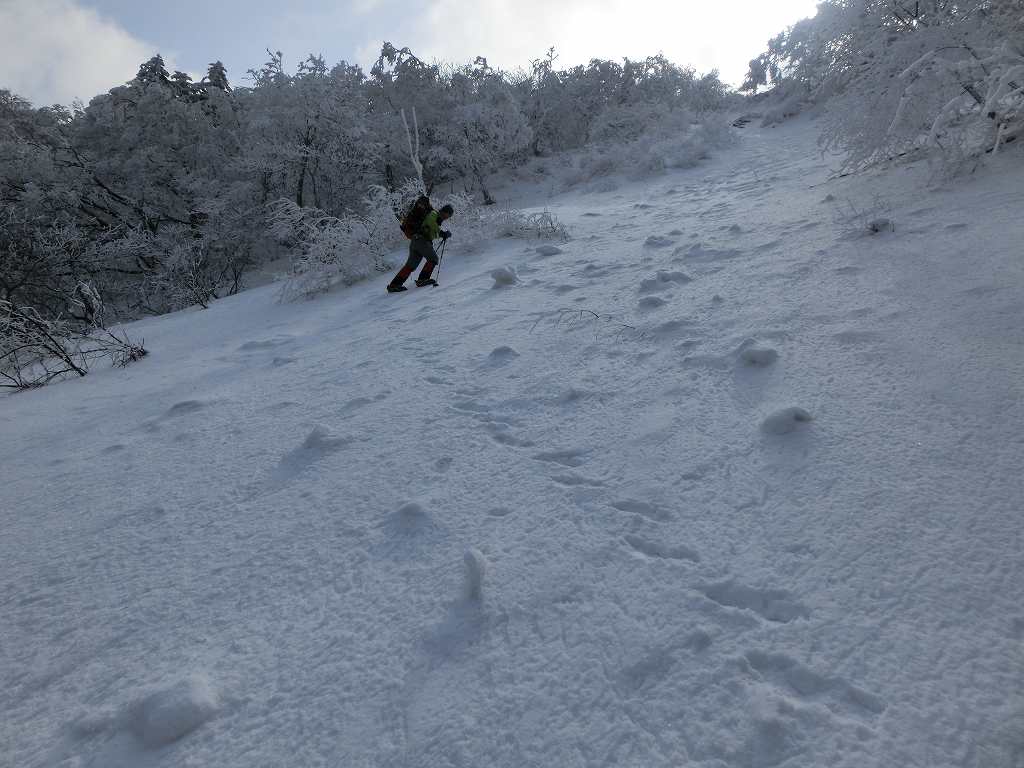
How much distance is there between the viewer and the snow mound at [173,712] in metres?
1.07

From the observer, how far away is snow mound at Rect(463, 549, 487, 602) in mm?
1312

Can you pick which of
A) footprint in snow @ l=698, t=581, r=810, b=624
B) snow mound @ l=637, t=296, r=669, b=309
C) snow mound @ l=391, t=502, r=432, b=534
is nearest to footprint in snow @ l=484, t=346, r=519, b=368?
snow mound @ l=637, t=296, r=669, b=309

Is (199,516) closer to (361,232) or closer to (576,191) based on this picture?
(361,232)

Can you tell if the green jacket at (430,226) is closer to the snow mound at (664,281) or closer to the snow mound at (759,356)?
the snow mound at (664,281)

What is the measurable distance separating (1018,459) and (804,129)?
13901 mm

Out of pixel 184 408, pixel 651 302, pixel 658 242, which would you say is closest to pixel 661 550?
pixel 651 302

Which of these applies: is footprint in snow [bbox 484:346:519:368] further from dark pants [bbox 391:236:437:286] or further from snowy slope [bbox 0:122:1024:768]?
dark pants [bbox 391:236:437:286]

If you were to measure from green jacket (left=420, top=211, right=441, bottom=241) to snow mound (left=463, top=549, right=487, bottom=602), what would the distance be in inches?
184

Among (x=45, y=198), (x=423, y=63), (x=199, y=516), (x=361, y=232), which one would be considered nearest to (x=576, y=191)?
(x=361, y=232)

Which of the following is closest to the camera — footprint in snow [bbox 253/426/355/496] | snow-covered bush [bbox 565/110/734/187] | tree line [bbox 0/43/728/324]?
footprint in snow [bbox 253/426/355/496]

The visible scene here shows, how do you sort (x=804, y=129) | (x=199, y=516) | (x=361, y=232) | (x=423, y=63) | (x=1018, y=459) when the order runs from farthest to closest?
(x=423, y=63) < (x=804, y=129) < (x=361, y=232) < (x=199, y=516) < (x=1018, y=459)

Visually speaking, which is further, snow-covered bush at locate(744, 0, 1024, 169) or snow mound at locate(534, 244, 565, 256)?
snow mound at locate(534, 244, 565, 256)

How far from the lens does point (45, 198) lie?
13.0 meters

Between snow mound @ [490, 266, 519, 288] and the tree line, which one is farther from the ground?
the tree line
